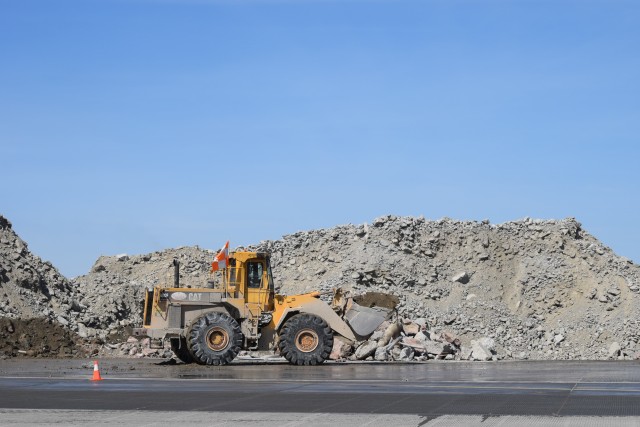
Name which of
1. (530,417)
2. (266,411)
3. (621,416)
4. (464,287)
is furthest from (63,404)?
(464,287)

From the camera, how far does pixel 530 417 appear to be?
51.4ft

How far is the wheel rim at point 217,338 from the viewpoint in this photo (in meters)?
31.0

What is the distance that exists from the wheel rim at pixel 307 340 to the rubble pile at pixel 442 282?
29.7ft

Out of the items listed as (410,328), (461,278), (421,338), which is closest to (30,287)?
(410,328)

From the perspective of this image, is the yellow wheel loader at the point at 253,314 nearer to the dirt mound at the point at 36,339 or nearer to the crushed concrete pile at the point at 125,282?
the dirt mound at the point at 36,339

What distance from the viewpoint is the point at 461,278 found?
54.2 metres

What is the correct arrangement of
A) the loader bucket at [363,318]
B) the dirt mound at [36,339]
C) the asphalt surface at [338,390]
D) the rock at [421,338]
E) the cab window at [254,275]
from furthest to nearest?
the dirt mound at [36,339], the rock at [421,338], the loader bucket at [363,318], the cab window at [254,275], the asphalt surface at [338,390]

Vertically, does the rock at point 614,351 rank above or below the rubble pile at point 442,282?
below

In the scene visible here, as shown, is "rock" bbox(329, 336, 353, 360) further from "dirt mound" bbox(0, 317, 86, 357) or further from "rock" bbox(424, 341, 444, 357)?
"dirt mound" bbox(0, 317, 86, 357)

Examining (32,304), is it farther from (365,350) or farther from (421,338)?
(421,338)

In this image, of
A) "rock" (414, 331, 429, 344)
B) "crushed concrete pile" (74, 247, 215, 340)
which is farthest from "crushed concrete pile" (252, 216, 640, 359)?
"rock" (414, 331, 429, 344)

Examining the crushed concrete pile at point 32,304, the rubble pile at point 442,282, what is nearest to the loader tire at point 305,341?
the rubble pile at point 442,282

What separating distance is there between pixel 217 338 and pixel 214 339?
0.09 m

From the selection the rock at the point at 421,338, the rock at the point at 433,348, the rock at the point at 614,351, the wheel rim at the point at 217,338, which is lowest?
the rock at the point at 614,351
